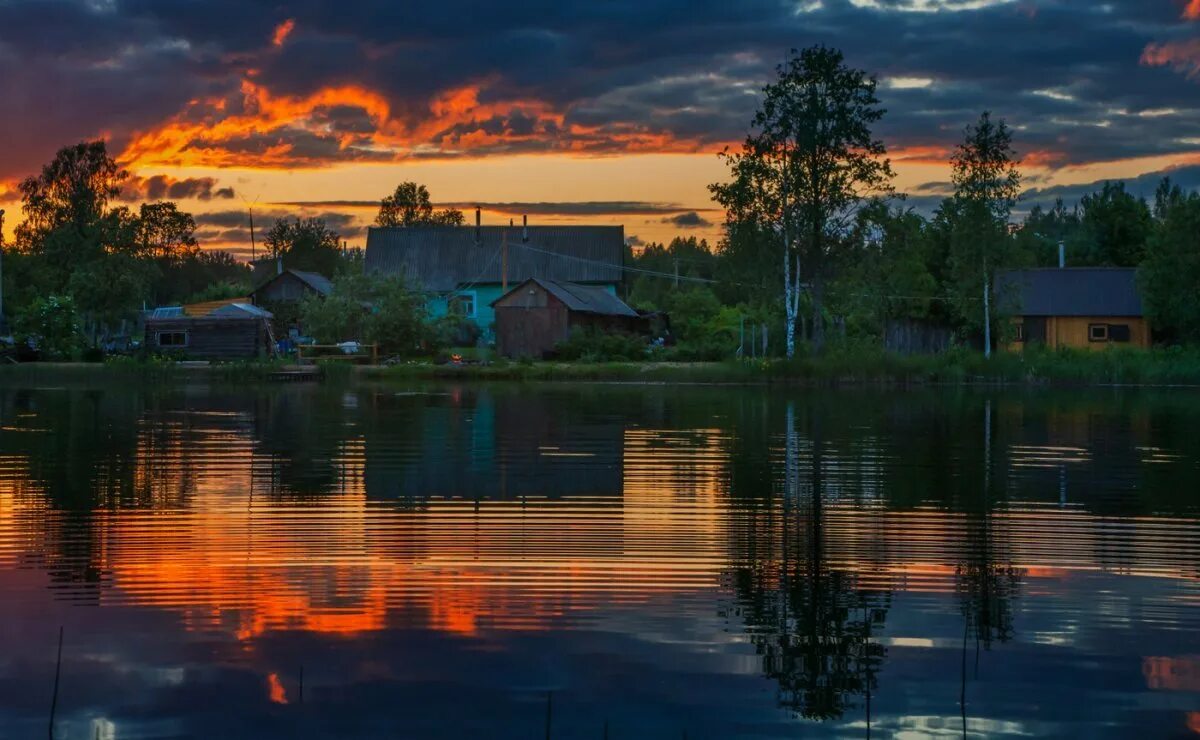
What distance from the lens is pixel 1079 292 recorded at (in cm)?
7619

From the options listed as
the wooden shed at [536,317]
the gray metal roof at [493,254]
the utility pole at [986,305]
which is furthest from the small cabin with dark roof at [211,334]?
the utility pole at [986,305]

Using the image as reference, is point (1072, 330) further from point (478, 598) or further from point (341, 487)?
point (478, 598)

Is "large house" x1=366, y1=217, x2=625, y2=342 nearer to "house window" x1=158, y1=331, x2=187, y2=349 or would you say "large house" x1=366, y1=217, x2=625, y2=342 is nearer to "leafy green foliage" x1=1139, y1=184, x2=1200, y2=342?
"house window" x1=158, y1=331, x2=187, y2=349

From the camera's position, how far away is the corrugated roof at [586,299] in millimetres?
77188

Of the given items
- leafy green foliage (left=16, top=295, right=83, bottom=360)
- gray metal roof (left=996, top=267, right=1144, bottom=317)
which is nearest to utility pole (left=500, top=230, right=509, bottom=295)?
leafy green foliage (left=16, top=295, right=83, bottom=360)

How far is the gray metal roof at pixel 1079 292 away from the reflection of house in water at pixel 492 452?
1619 inches

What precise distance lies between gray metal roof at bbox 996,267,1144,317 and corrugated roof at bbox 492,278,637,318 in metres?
22.6

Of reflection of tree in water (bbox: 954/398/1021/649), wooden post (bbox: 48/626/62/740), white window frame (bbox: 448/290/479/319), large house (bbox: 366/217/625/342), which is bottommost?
wooden post (bbox: 48/626/62/740)

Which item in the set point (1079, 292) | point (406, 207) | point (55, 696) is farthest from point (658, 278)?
point (55, 696)

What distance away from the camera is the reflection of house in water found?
66.2ft

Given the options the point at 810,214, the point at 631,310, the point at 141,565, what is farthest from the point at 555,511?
the point at 631,310

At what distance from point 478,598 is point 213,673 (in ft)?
9.36

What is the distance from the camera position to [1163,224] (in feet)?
233

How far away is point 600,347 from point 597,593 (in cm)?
6055
